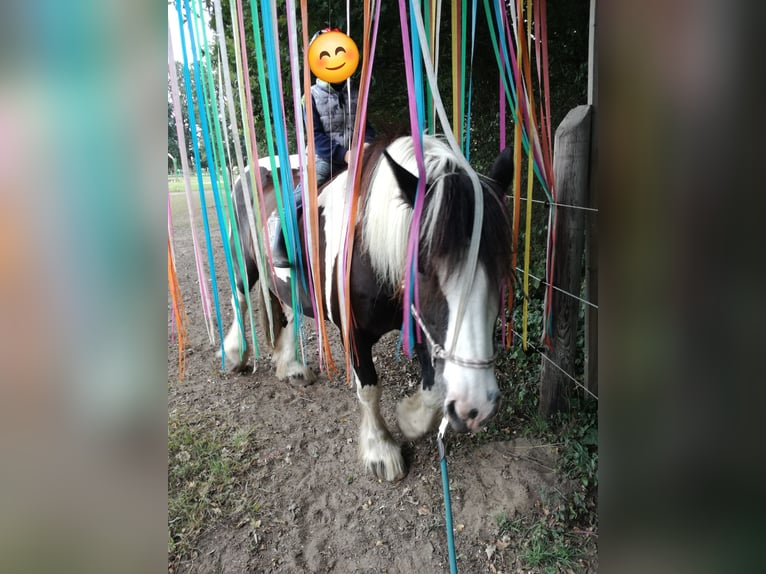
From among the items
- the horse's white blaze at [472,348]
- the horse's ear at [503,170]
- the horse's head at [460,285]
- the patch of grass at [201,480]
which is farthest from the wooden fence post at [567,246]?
the patch of grass at [201,480]

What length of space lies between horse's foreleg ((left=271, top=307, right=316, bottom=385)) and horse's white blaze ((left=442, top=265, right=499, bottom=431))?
2.43 meters

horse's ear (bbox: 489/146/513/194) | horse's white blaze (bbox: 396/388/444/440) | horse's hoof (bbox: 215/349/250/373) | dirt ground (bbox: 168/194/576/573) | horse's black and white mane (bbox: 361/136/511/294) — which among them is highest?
horse's ear (bbox: 489/146/513/194)

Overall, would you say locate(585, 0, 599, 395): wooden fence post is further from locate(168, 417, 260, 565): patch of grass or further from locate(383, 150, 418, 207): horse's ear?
locate(168, 417, 260, 565): patch of grass

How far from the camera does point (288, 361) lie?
417 centimetres

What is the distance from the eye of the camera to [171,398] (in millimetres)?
3906

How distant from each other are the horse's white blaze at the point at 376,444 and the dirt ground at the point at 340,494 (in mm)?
79

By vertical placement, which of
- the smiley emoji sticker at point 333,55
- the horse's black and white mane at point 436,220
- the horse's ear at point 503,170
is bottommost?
the horse's black and white mane at point 436,220

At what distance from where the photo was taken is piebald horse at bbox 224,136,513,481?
1.80 meters

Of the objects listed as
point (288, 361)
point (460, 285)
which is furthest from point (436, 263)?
point (288, 361)

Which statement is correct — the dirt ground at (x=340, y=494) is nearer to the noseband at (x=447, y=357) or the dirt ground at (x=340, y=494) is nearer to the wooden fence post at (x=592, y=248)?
the wooden fence post at (x=592, y=248)

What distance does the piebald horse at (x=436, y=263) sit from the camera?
71.0 inches

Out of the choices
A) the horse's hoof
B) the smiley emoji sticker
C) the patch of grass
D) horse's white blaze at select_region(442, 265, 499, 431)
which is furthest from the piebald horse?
the horse's hoof
